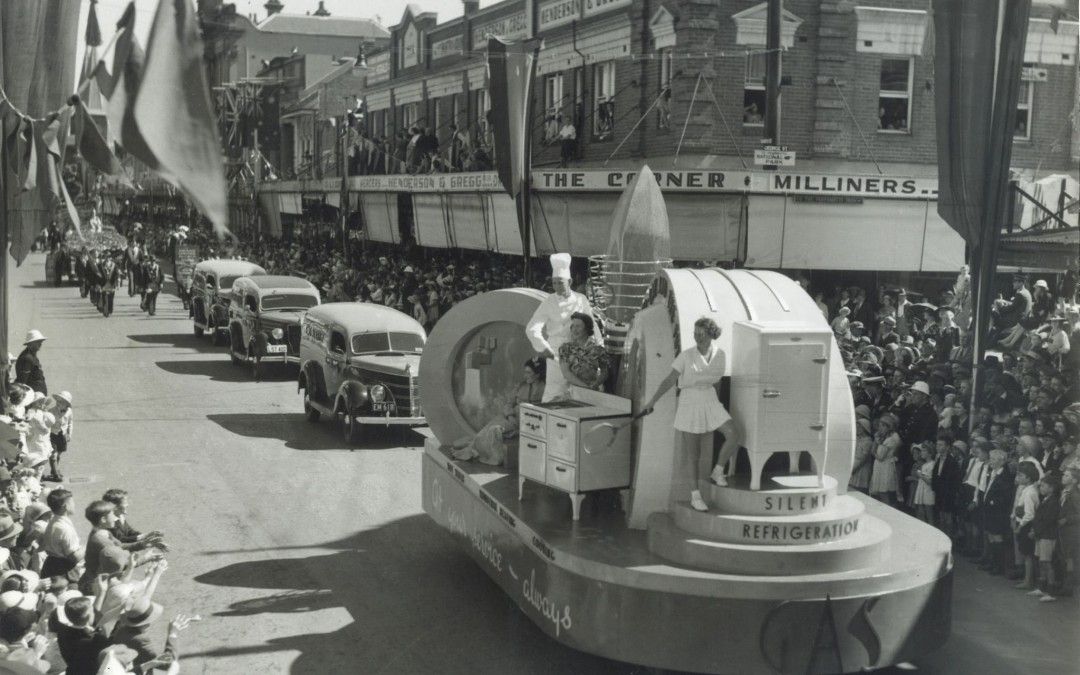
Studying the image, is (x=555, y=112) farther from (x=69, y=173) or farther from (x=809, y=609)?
(x=809, y=609)

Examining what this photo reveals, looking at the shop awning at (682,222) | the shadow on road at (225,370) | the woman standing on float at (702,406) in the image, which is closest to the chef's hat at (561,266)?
the woman standing on float at (702,406)

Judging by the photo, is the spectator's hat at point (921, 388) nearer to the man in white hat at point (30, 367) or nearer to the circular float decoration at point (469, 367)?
the circular float decoration at point (469, 367)

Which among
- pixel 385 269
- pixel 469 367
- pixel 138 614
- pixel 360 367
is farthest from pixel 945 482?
pixel 385 269

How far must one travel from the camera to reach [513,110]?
64.0ft

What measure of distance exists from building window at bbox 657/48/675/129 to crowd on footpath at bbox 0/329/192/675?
51.5 ft

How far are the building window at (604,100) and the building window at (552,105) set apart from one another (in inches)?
35.1

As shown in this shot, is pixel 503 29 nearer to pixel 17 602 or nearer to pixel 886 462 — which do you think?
pixel 886 462

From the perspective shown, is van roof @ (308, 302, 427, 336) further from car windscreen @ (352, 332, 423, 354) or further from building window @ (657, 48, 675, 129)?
building window @ (657, 48, 675, 129)

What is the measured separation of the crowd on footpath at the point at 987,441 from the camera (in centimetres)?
981

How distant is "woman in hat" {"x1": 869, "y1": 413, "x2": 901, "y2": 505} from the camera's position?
38.7 ft

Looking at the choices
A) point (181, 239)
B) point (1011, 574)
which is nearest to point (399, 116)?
point (181, 239)

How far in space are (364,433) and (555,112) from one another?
10786 mm

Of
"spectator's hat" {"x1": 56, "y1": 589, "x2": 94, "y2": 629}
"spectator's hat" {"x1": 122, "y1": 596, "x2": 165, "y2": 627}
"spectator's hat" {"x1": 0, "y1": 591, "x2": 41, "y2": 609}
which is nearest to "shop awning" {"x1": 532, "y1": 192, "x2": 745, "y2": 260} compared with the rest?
"spectator's hat" {"x1": 122, "y1": 596, "x2": 165, "y2": 627}

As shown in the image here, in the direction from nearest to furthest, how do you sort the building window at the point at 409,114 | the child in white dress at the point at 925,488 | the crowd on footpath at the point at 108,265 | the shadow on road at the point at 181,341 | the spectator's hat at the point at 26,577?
the spectator's hat at the point at 26,577, the child in white dress at the point at 925,488, the shadow on road at the point at 181,341, the crowd on footpath at the point at 108,265, the building window at the point at 409,114
